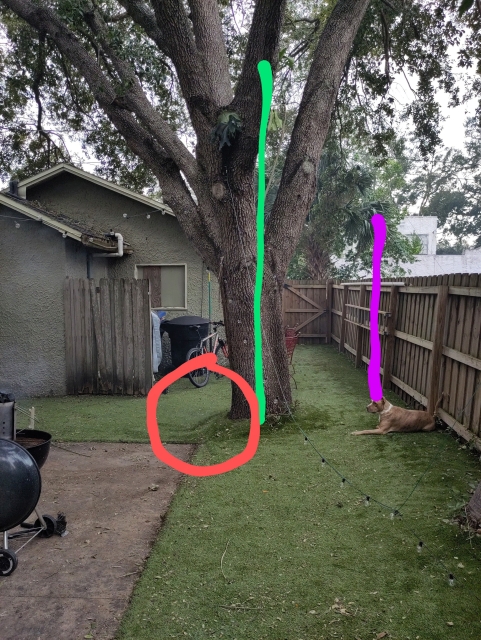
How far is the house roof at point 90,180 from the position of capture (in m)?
9.79

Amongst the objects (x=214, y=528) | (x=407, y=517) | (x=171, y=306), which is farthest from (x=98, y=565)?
(x=171, y=306)

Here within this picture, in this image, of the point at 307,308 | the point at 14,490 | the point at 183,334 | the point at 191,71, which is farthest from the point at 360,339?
the point at 14,490

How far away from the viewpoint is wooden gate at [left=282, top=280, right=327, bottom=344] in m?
14.3

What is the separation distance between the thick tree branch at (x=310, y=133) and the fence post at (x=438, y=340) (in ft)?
5.92

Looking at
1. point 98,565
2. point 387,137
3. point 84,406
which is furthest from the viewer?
point 387,137

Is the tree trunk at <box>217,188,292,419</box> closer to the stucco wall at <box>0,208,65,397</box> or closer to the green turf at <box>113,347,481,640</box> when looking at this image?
the green turf at <box>113,347,481,640</box>

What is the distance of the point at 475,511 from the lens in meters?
3.13

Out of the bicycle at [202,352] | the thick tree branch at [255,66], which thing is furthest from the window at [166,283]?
the thick tree branch at [255,66]

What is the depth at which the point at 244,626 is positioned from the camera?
7.97 feet

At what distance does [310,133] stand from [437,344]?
285 cm

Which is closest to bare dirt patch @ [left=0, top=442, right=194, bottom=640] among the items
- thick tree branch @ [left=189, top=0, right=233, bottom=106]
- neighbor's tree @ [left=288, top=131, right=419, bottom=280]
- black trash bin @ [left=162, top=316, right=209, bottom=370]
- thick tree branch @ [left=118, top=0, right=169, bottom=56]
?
thick tree branch @ [left=189, top=0, right=233, bottom=106]

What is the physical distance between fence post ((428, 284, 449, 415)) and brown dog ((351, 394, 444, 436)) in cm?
15

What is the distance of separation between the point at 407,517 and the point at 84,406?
519 cm

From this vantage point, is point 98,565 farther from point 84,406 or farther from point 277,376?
point 84,406
